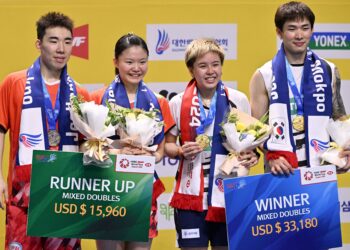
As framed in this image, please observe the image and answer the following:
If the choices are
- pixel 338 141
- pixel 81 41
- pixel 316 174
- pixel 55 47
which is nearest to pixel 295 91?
pixel 338 141

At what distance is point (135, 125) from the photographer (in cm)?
439

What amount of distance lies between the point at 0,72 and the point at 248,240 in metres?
2.59

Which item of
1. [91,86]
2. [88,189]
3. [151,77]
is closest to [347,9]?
[151,77]

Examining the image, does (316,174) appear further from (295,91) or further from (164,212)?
(164,212)

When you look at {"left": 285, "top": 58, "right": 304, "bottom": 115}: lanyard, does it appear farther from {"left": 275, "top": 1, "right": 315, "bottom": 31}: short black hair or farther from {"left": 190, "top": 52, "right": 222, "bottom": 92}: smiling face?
{"left": 190, "top": 52, "right": 222, "bottom": 92}: smiling face

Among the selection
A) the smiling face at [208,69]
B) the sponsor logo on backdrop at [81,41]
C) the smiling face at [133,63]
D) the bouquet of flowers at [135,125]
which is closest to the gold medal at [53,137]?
the bouquet of flowers at [135,125]

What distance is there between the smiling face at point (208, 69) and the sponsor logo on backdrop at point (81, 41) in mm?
1629

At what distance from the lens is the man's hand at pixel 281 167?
4500 millimetres

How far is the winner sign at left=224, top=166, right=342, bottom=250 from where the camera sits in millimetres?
4426

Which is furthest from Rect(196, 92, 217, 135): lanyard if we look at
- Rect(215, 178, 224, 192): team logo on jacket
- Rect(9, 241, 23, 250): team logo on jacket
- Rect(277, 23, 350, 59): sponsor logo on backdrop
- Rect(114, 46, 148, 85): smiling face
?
Rect(277, 23, 350, 59): sponsor logo on backdrop

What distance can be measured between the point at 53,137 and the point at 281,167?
1281mm

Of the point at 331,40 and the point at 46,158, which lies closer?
the point at 46,158

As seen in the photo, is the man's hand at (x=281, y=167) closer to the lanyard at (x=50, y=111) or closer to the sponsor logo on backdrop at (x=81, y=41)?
the lanyard at (x=50, y=111)

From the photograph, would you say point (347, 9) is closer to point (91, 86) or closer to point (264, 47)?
point (264, 47)
